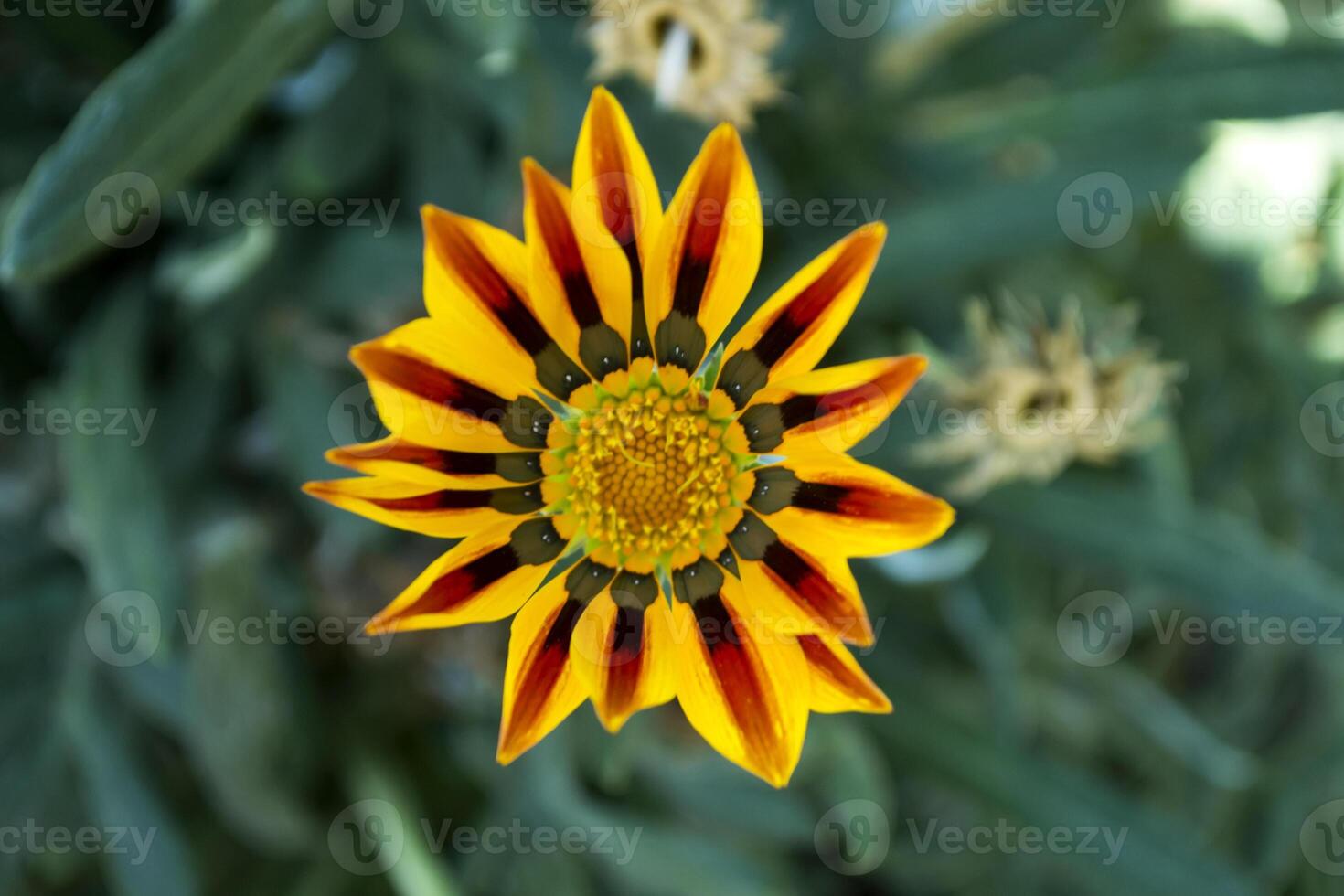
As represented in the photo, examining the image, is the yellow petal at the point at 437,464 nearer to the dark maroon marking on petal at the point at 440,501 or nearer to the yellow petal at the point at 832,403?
the dark maroon marking on petal at the point at 440,501

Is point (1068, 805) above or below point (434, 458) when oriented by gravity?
below

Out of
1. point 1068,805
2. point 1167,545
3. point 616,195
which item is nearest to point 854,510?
point 616,195

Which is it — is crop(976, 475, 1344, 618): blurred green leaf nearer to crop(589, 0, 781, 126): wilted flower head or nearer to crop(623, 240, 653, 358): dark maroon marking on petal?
crop(589, 0, 781, 126): wilted flower head

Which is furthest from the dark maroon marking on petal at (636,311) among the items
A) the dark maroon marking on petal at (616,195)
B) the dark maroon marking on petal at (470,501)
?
the dark maroon marking on petal at (470,501)

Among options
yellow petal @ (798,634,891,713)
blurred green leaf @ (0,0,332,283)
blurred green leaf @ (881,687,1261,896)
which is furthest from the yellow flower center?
blurred green leaf @ (881,687,1261,896)

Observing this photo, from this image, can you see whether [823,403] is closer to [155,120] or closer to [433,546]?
[155,120]

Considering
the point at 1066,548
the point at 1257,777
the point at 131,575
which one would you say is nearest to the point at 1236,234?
the point at 1066,548
